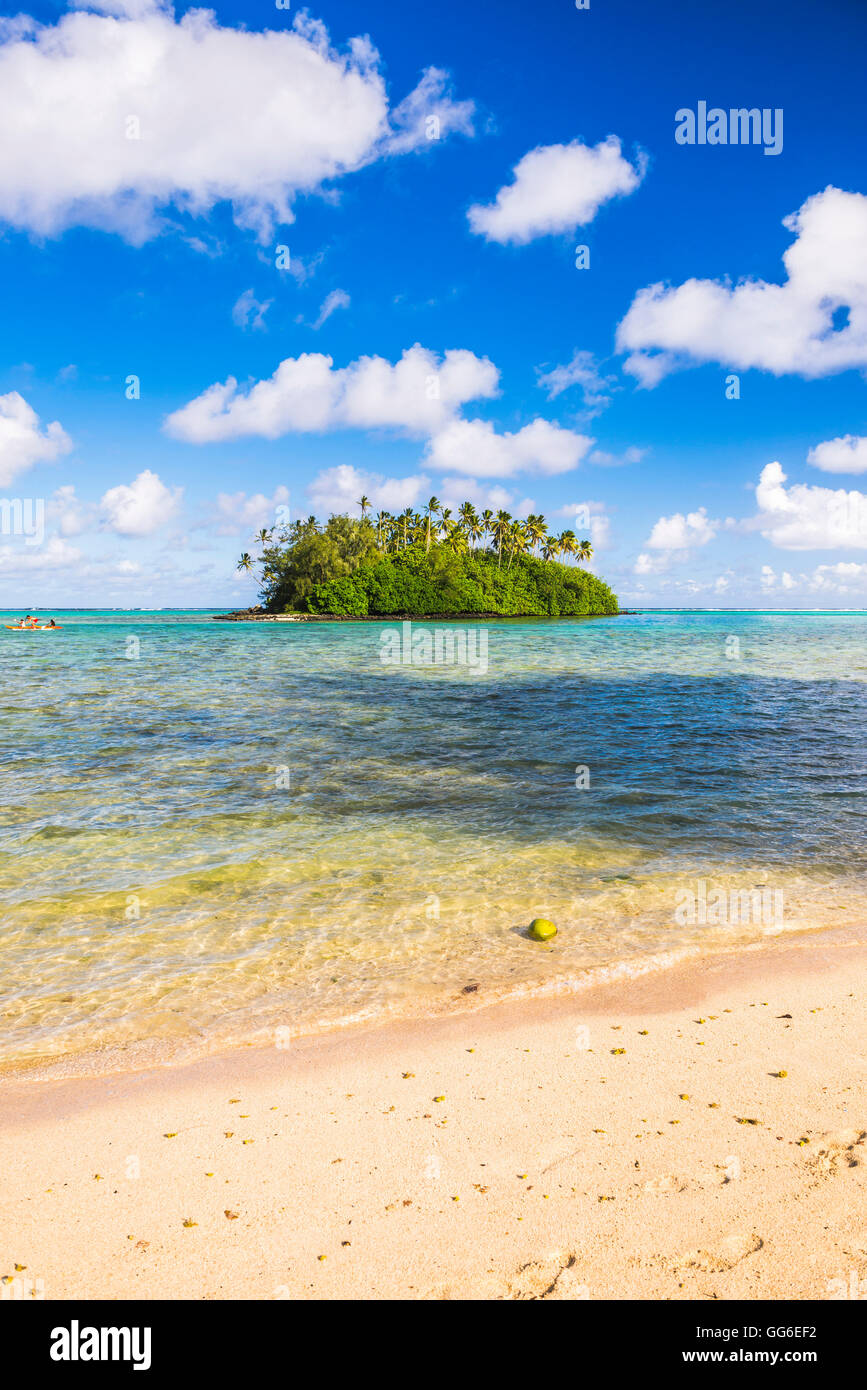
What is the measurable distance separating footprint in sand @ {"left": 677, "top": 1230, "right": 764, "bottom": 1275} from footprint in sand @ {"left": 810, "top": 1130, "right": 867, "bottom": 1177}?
736 millimetres

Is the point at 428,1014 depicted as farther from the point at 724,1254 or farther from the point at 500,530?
the point at 500,530

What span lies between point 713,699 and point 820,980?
2399 centimetres

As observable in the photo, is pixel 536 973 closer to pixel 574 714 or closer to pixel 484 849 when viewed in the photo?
pixel 484 849

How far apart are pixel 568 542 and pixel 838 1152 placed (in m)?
174

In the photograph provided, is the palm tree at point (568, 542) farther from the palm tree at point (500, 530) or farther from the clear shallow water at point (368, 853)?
the clear shallow water at point (368, 853)

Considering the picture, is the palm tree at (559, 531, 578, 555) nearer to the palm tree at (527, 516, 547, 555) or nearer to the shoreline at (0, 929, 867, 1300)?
the palm tree at (527, 516, 547, 555)

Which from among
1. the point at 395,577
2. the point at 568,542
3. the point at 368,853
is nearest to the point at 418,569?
the point at 395,577

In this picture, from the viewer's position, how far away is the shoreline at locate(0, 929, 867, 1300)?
342 cm

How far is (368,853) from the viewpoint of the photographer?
35.2 feet

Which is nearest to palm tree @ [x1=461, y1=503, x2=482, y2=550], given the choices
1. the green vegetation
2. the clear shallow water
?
the green vegetation

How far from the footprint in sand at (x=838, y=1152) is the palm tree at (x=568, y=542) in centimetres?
17171

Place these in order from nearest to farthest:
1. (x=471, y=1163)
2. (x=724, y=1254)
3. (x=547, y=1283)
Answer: (x=547, y=1283), (x=724, y=1254), (x=471, y=1163)

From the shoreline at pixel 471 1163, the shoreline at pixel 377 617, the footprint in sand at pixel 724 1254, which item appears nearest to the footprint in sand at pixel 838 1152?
the shoreline at pixel 471 1163
